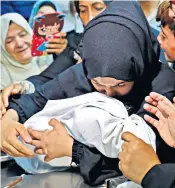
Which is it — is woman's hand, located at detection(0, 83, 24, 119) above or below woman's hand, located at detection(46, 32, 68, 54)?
below

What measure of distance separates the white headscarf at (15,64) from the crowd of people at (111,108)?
0.20 m

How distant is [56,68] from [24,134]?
14.5 inches

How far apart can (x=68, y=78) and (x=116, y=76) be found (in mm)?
206

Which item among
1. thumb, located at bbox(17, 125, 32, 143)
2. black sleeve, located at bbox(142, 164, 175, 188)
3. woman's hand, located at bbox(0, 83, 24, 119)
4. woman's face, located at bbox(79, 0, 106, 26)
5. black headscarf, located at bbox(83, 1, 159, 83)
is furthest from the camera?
woman's face, located at bbox(79, 0, 106, 26)

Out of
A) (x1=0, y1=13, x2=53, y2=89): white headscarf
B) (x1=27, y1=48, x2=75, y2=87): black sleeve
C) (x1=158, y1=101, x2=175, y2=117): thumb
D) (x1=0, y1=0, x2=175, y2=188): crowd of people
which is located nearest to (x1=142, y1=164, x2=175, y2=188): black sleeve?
(x1=0, y1=0, x2=175, y2=188): crowd of people

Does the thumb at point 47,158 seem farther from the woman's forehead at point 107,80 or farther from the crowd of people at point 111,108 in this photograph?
the woman's forehead at point 107,80

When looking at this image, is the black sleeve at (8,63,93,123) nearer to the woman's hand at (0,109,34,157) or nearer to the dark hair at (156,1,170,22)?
the woman's hand at (0,109,34,157)

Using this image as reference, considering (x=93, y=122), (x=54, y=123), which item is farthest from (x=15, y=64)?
(x=93, y=122)

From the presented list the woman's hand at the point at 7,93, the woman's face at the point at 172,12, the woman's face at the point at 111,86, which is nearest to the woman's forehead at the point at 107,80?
the woman's face at the point at 111,86

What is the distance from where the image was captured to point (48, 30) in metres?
1.34

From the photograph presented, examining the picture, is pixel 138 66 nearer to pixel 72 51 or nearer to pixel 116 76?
pixel 116 76

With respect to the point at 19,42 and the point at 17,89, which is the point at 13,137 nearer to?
the point at 17,89

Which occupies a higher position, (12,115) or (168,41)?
(168,41)

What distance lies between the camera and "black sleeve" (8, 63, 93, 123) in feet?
3.48
